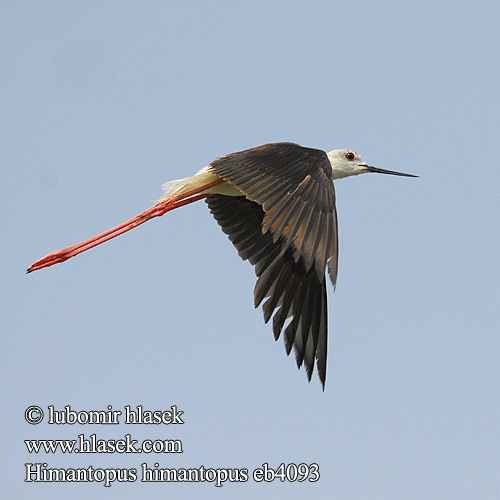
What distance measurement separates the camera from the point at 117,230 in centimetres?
912

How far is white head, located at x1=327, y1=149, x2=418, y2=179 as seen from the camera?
32.1 ft

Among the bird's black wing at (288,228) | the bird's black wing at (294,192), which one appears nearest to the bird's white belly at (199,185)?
the bird's black wing at (288,228)

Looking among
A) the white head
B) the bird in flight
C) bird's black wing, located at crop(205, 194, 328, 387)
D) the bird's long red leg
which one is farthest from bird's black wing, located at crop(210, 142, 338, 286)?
the white head

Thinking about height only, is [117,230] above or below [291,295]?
above

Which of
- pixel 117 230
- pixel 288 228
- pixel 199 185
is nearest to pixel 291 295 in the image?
pixel 199 185

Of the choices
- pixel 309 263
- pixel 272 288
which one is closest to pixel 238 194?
pixel 272 288

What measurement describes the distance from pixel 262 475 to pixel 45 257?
3168mm

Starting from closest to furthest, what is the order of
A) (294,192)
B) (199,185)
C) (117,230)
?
(294,192), (199,185), (117,230)

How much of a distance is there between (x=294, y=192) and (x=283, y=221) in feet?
1.22

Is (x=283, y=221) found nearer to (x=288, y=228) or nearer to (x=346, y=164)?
(x=288, y=228)

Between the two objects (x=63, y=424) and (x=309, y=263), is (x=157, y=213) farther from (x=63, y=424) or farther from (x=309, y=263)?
(x=309, y=263)

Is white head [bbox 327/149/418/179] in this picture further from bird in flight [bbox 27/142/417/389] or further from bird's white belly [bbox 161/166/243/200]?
bird's white belly [bbox 161/166/243/200]

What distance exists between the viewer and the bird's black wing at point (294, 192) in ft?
21.7

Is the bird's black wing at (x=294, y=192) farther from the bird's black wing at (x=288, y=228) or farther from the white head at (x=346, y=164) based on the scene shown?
the white head at (x=346, y=164)
